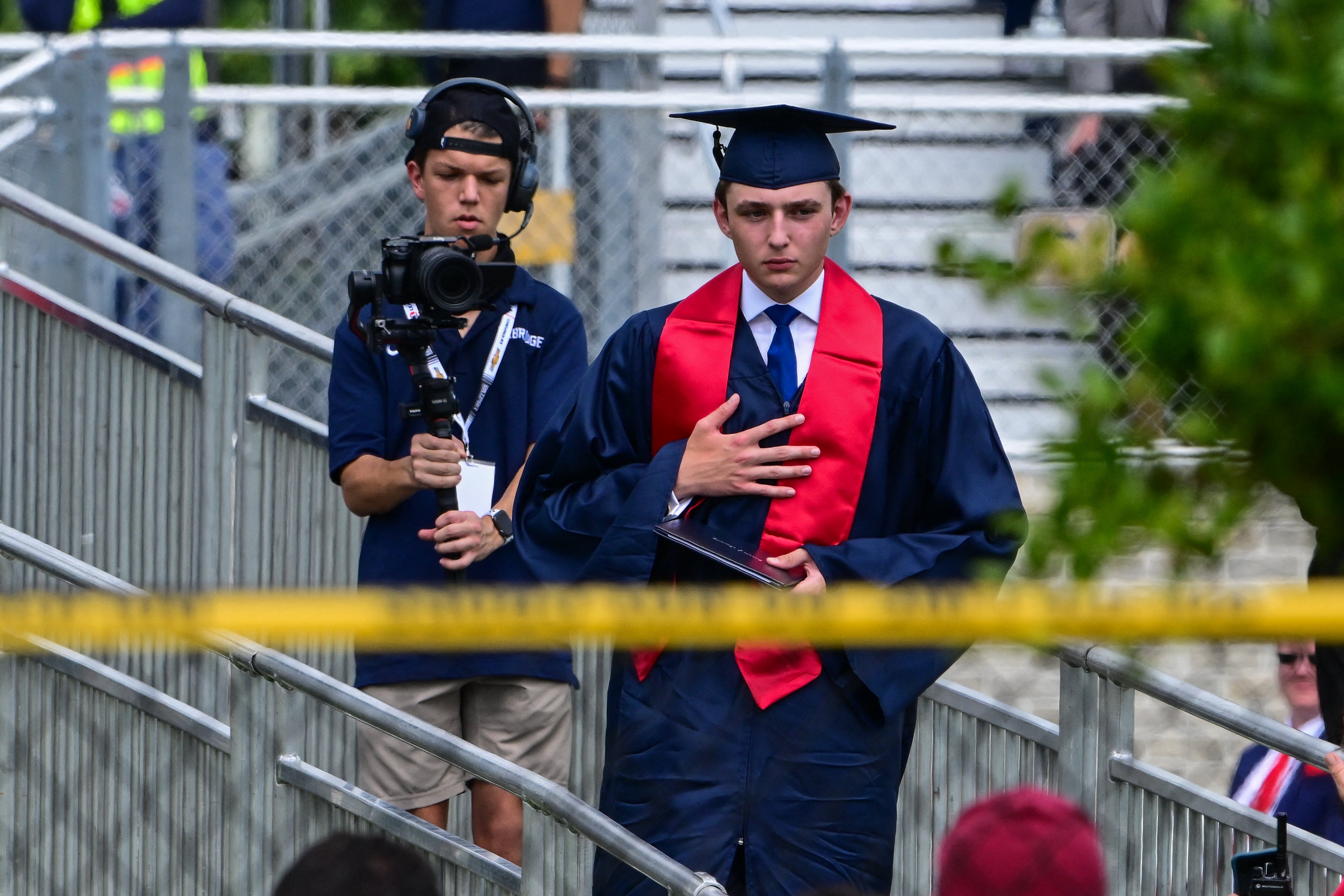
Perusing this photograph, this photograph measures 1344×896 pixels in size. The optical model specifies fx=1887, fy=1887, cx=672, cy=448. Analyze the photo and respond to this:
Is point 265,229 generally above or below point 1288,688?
above

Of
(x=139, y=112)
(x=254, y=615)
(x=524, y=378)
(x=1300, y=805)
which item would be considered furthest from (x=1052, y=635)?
(x=139, y=112)

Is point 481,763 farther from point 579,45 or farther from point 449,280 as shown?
point 579,45

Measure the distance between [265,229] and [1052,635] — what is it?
19.0 ft

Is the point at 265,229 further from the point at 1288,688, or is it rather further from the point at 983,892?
the point at 983,892

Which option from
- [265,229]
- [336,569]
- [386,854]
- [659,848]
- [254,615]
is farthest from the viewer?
[265,229]

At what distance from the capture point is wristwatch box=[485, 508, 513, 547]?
4082 mm

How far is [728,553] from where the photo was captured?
3.46 metres

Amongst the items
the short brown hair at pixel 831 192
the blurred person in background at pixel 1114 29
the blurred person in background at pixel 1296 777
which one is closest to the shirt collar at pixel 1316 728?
the blurred person in background at pixel 1296 777

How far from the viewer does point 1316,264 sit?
51.8 inches

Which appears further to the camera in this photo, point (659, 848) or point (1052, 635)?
point (659, 848)

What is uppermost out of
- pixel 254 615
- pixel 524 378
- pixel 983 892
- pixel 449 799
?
pixel 254 615

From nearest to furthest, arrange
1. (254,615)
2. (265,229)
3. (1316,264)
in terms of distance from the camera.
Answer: (1316,264) < (254,615) < (265,229)

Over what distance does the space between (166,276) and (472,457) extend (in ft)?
3.52

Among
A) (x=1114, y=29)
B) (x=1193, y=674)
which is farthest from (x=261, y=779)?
(x=1114, y=29)
